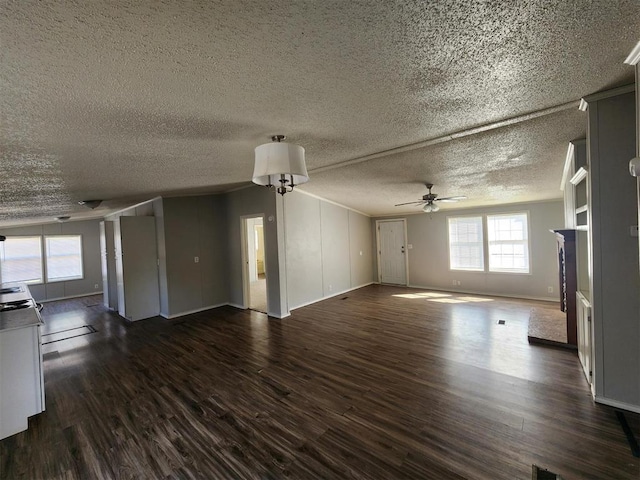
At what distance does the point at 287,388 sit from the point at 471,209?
599 centimetres

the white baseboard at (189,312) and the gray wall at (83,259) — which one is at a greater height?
the gray wall at (83,259)

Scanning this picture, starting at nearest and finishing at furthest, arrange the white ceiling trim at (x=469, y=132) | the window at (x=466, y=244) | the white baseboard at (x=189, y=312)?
1. the white ceiling trim at (x=469, y=132)
2. the white baseboard at (x=189, y=312)
3. the window at (x=466, y=244)

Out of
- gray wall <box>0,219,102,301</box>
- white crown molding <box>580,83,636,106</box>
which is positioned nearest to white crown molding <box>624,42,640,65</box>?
white crown molding <box>580,83,636,106</box>

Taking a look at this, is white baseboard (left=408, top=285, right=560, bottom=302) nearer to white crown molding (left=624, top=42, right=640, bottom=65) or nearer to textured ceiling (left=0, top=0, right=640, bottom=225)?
textured ceiling (left=0, top=0, right=640, bottom=225)

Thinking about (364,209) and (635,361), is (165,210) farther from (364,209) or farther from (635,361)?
(635,361)

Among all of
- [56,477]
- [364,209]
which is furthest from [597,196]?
[364,209]

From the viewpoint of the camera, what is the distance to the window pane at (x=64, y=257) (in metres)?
7.82

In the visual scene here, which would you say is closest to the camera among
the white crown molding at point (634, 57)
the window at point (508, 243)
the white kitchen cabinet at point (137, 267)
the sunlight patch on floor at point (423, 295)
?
the white crown molding at point (634, 57)

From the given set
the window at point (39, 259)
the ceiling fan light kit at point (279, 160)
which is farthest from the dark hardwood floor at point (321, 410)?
the window at point (39, 259)

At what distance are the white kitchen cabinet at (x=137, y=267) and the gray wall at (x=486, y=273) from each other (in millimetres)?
5868

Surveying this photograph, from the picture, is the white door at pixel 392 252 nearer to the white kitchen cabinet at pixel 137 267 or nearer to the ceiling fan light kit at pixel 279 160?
the white kitchen cabinet at pixel 137 267

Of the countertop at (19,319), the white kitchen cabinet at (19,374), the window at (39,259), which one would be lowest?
the white kitchen cabinet at (19,374)

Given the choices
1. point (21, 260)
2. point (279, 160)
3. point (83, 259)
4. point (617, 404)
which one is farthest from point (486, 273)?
point (21, 260)

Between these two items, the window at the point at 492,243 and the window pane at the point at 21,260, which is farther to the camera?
the window pane at the point at 21,260
